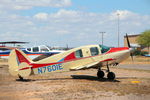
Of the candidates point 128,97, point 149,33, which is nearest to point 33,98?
point 128,97

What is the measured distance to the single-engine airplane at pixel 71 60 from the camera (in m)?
15.1

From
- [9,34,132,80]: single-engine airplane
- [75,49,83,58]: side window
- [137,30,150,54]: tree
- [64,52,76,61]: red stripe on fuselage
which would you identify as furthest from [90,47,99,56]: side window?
[137,30,150,54]: tree

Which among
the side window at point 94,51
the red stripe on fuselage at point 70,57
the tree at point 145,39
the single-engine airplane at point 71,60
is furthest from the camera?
the tree at point 145,39

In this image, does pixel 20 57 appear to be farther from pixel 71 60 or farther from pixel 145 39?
pixel 145 39

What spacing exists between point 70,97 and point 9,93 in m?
3.02

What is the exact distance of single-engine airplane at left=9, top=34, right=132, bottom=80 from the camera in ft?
49.6

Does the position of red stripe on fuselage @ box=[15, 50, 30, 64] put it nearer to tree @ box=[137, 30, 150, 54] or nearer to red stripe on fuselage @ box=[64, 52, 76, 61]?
red stripe on fuselage @ box=[64, 52, 76, 61]

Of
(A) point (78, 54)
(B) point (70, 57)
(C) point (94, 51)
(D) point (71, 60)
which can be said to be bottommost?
(D) point (71, 60)

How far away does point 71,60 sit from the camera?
16016 mm

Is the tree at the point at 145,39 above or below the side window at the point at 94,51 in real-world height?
above

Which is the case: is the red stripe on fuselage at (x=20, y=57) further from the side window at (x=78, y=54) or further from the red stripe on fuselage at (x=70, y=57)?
the side window at (x=78, y=54)

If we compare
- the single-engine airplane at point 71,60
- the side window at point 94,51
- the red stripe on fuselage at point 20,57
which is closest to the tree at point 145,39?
the single-engine airplane at point 71,60

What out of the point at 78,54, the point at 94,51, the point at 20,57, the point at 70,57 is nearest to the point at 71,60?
the point at 70,57

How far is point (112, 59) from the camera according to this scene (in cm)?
1543
